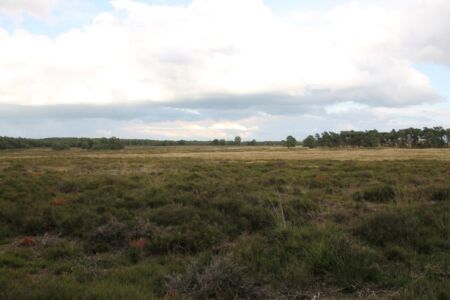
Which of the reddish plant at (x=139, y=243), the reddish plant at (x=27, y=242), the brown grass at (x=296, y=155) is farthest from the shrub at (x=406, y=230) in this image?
the brown grass at (x=296, y=155)

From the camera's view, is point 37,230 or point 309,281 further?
point 37,230

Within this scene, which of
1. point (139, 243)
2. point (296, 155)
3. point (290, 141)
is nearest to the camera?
point (139, 243)

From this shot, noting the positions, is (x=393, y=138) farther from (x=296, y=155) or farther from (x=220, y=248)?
(x=220, y=248)

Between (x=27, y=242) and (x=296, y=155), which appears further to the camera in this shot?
(x=296, y=155)

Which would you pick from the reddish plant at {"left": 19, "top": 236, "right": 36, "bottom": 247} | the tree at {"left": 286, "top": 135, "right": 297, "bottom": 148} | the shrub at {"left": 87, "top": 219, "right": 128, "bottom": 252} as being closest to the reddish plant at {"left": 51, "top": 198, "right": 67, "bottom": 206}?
the reddish plant at {"left": 19, "top": 236, "right": 36, "bottom": 247}

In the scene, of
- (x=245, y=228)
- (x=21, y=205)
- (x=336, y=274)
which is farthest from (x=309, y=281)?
(x=21, y=205)

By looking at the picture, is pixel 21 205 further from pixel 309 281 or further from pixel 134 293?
pixel 309 281

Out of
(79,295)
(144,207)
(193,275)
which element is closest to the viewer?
(79,295)

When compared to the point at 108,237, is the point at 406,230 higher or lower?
higher

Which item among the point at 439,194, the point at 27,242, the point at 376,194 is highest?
the point at 439,194

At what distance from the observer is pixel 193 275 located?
19.8 ft

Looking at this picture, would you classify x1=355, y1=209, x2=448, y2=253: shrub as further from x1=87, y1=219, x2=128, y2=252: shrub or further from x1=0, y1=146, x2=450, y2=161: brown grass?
x1=0, y1=146, x2=450, y2=161: brown grass

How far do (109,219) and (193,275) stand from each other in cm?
541

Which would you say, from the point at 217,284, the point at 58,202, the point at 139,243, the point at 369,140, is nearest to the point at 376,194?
the point at 139,243
